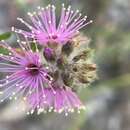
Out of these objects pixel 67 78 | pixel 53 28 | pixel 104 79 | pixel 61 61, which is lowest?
pixel 104 79

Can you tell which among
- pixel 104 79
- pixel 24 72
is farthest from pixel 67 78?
pixel 104 79

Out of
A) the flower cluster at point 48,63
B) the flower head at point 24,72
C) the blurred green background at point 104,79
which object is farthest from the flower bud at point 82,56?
the blurred green background at point 104,79

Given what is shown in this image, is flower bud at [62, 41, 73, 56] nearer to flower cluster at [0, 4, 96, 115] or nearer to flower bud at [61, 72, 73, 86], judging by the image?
flower cluster at [0, 4, 96, 115]

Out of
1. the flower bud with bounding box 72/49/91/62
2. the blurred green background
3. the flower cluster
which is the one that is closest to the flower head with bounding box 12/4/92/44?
the flower cluster

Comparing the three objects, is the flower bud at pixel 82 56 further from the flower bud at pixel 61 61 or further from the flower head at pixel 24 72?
the flower head at pixel 24 72

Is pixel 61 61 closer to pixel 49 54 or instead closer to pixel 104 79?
pixel 49 54

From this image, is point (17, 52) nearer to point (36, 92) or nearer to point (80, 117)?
point (36, 92)
